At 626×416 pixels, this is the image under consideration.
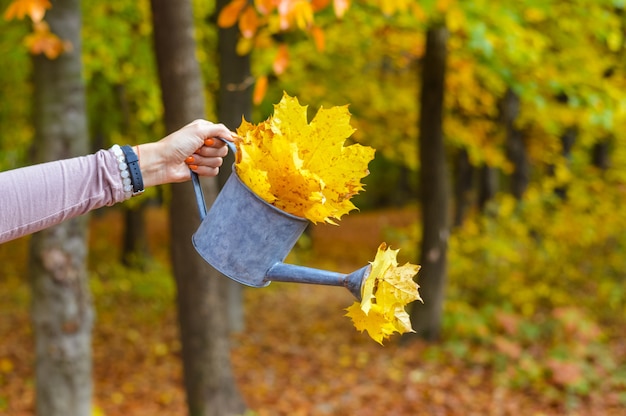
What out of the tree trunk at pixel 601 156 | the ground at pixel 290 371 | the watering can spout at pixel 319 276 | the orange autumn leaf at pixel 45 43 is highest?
the orange autumn leaf at pixel 45 43

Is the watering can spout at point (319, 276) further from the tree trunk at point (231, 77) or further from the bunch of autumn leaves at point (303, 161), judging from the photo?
the tree trunk at point (231, 77)

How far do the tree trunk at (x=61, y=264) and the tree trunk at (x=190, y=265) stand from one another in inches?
26.7

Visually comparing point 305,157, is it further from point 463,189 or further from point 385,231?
point 463,189

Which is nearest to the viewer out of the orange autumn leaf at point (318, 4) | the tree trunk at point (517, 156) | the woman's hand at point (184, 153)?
the woman's hand at point (184, 153)

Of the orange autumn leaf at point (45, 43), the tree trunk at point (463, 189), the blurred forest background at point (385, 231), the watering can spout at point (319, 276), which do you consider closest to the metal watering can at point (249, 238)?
the watering can spout at point (319, 276)

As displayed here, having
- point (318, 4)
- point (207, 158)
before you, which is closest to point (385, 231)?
point (318, 4)

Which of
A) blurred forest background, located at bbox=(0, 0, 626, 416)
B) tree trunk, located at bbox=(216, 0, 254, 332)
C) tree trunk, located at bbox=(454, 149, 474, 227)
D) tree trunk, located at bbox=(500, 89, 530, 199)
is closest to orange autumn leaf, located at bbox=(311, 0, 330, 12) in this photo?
blurred forest background, located at bbox=(0, 0, 626, 416)

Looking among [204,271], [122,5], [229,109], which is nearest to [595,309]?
[229,109]

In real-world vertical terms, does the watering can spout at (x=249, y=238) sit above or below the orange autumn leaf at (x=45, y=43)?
below

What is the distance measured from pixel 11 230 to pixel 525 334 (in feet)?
21.5

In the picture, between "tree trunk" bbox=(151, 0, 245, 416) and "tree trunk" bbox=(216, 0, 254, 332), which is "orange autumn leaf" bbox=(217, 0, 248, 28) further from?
"tree trunk" bbox=(216, 0, 254, 332)

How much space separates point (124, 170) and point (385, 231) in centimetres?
935

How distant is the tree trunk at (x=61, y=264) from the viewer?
14.9 feet

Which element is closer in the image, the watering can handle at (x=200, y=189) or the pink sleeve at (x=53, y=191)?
the pink sleeve at (x=53, y=191)
